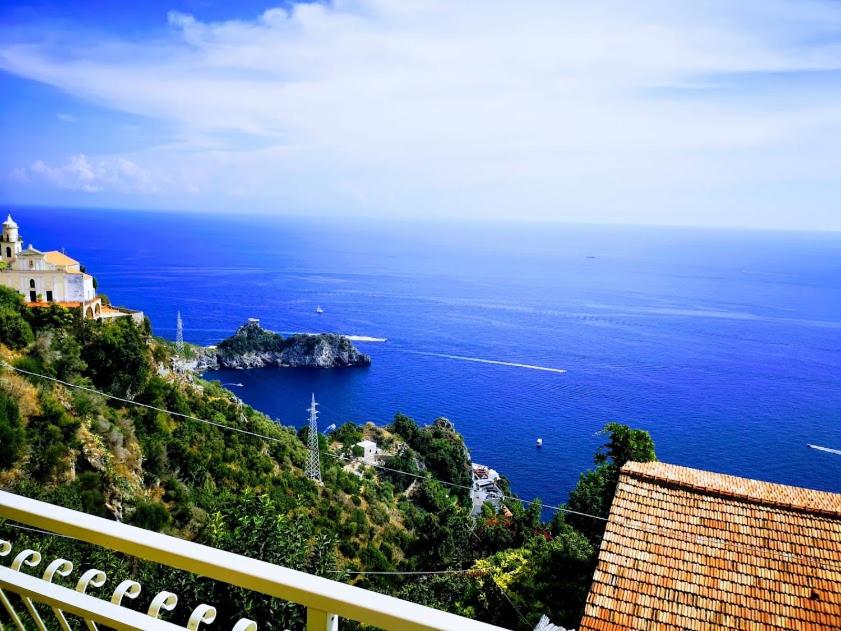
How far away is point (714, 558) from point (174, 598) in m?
5.31

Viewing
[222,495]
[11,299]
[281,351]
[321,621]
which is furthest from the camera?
[281,351]

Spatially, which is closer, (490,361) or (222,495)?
(222,495)

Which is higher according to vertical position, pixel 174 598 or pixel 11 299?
pixel 11 299

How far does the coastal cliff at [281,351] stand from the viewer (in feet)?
155

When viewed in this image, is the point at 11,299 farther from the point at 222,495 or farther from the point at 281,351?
the point at 281,351

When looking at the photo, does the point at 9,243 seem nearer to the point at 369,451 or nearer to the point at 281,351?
the point at 369,451

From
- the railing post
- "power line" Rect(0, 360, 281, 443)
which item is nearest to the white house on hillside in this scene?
"power line" Rect(0, 360, 281, 443)

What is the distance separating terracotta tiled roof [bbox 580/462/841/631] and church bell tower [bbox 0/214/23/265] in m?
16.3

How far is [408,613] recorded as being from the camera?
35.5 inches

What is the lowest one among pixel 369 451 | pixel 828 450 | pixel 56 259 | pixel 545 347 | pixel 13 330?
pixel 369 451

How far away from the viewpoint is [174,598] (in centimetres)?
114

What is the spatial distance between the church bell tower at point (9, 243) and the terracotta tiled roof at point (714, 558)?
16312mm

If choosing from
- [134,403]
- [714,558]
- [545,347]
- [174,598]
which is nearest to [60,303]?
[134,403]

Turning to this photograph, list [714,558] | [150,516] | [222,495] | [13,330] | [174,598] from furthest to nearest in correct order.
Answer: [222,495] < [13,330] < [150,516] < [714,558] < [174,598]
